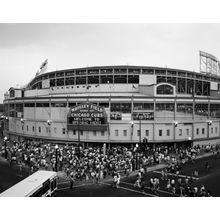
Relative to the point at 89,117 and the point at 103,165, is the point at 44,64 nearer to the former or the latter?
the point at 89,117

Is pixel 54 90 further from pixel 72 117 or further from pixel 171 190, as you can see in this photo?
pixel 171 190

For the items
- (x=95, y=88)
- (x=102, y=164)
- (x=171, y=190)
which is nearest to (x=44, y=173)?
(x=102, y=164)

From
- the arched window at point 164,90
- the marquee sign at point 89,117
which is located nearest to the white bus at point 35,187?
the marquee sign at point 89,117

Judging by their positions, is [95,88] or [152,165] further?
[95,88]

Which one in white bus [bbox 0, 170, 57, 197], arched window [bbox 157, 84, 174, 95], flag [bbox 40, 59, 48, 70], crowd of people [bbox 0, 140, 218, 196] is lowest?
crowd of people [bbox 0, 140, 218, 196]

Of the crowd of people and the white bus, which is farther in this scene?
the crowd of people

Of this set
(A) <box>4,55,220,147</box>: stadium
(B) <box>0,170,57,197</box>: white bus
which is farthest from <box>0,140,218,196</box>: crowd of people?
(A) <box>4,55,220,147</box>: stadium

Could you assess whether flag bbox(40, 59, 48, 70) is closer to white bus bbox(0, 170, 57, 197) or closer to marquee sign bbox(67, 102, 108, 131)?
marquee sign bbox(67, 102, 108, 131)

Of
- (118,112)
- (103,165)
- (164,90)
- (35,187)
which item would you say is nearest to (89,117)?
(118,112)
